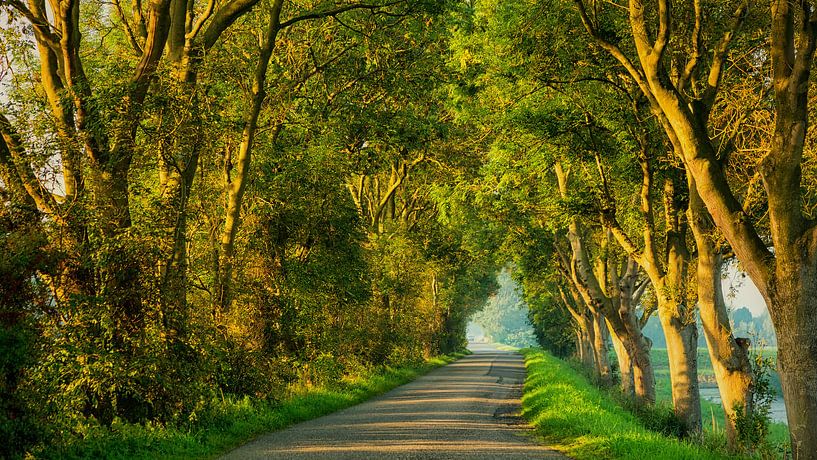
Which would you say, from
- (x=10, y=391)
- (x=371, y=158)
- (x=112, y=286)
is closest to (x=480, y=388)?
(x=371, y=158)

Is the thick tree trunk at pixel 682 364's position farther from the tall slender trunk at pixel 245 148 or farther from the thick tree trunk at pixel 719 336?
the tall slender trunk at pixel 245 148

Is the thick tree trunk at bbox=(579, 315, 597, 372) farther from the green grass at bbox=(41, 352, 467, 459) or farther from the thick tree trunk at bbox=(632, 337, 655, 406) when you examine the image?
the green grass at bbox=(41, 352, 467, 459)

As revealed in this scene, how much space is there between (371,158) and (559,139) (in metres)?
6.43

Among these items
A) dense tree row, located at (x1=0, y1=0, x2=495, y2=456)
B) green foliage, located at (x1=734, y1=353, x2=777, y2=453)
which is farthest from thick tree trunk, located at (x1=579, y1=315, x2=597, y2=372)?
green foliage, located at (x1=734, y1=353, x2=777, y2=453)

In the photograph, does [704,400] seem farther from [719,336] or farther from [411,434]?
[411,434]

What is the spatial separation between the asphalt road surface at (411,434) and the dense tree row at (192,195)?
1803mm

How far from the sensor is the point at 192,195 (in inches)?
730

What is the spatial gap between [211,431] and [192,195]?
694 centimetres

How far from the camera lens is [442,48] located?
24.2m

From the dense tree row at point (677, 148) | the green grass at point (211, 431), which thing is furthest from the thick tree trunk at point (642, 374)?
the green grass at point (211, 431)

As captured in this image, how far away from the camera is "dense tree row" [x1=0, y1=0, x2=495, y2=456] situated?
1111 centimetres

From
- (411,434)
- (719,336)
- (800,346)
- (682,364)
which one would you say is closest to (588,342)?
(682,364)

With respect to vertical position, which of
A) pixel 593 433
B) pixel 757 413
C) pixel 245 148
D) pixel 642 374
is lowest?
pixel 593 433

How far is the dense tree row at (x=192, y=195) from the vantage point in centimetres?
1111
